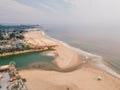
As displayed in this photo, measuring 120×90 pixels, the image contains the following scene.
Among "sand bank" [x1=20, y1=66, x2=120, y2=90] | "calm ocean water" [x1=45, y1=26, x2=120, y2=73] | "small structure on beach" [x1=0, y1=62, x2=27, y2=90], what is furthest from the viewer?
"calm ocean water" [x1=45, y1=26, x2=120, y2=73]

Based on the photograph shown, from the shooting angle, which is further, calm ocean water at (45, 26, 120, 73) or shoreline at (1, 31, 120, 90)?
calm ocean water at (45, 26, 120, 73)

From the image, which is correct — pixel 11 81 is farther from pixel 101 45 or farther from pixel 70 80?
pixel 101 45

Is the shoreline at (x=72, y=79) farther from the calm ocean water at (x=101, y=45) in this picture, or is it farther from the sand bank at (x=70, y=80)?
the calm ocean water at (x=101, y=45)

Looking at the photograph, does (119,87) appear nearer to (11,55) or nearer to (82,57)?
(82,57)

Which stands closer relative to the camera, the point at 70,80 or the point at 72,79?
the point at 70,80

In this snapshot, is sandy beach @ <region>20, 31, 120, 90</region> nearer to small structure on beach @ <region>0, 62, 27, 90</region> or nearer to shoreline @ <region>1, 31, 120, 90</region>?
shoreline @ <region>1, 31, 120, 90</region>

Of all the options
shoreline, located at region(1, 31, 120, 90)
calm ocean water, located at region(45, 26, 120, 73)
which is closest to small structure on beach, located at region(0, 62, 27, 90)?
shoreline, located at region(1, 31, 120, 90)

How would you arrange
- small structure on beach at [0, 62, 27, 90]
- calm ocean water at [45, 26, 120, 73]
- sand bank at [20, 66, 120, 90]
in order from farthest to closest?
calm ocean water at [45, 26, 120, 73]
sand bank at [20, 66, 120, 90]
small structure on beach at [0, 62, 27, 90]

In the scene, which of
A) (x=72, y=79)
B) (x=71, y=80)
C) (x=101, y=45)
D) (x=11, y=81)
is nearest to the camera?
(x=11, y=81)

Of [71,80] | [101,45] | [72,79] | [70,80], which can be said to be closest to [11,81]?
[70,80]

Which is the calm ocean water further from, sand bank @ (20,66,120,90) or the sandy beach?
sand bank @ (20,66,120,90)

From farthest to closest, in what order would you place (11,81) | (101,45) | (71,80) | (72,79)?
(101,45) → (72,79) → (71,80) → (11,81)
